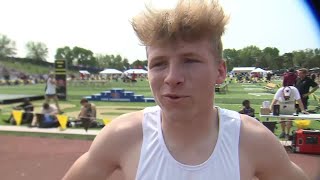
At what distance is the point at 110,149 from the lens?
1565 millimetres

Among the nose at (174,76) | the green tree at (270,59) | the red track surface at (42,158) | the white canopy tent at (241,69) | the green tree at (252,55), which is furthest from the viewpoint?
the green tree at (270,59)

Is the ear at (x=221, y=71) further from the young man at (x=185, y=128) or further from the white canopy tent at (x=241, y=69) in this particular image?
the white canopy tent at (x=241, y=69)

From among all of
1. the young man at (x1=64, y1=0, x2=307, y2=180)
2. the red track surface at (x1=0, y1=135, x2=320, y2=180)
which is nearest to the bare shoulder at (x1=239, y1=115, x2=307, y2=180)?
the young man at (x1=64, y1=0, x2=307, y2=180)

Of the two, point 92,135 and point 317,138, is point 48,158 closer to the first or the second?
point 92,135

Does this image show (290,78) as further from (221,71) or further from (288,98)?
(221,71)

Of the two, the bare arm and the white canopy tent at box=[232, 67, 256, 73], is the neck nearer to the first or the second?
the bare arm

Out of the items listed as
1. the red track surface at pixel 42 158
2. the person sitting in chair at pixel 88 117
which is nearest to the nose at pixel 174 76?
the red track surface at pixel 42 158

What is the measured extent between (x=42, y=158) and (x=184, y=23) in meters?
7.33

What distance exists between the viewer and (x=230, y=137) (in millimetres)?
1513

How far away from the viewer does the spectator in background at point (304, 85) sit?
31.6 ft

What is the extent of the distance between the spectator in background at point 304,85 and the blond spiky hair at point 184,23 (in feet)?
28.4

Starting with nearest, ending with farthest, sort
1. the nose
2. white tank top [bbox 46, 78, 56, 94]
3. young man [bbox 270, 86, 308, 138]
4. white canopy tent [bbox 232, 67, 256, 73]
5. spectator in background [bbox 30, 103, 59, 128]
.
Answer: the nose
white canopy tent [bbox 232, 67, 256, 73]
young man [bbox 270, 86, 308, 138]
spectator in background [bbox 30, 103, 59, 128]
white tank top [bbox 46, 78, 56, 94]

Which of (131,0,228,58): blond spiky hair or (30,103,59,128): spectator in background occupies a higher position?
(131,0,228,58): blond spiky hair

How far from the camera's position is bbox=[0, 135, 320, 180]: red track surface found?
6846mm
